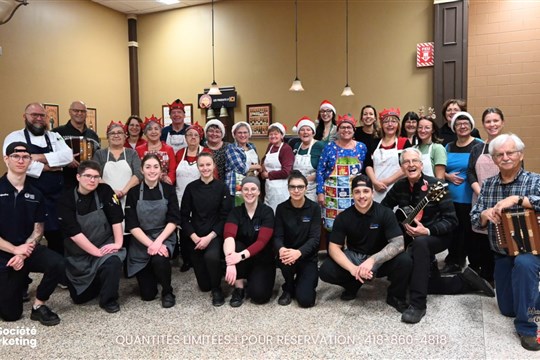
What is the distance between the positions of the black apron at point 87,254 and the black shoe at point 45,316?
0.22 m

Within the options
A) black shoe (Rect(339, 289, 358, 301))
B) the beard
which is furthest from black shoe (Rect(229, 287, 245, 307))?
the beard

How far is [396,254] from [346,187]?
0.90 meters

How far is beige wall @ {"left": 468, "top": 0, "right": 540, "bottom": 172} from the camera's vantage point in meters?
5.40

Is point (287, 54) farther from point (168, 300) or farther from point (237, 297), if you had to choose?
point (168, 300)

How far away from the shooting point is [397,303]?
9.46 feet

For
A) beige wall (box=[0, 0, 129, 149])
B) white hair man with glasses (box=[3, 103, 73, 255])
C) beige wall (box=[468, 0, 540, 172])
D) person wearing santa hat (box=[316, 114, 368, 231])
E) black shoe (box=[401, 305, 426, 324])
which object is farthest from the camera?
beige wall (box=[0, 0, 129, 149])

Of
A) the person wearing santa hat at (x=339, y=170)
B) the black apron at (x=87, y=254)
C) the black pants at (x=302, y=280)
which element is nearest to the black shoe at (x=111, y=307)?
the black apron at (x=87, y=254)

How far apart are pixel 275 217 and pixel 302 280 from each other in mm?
519

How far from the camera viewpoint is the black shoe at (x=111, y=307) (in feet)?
9.63

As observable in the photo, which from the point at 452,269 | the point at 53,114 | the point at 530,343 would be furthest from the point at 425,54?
the point at 53,114

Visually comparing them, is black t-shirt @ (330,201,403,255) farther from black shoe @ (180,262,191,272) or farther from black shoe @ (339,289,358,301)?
black shoe @ (180,262,191,272)

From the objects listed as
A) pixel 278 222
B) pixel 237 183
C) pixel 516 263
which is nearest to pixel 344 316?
pixel 278 222

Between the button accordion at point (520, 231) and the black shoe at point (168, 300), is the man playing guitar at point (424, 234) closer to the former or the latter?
the button accordion at point (520, 231)

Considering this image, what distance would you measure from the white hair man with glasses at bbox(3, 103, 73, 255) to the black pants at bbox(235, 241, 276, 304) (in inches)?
64.8
